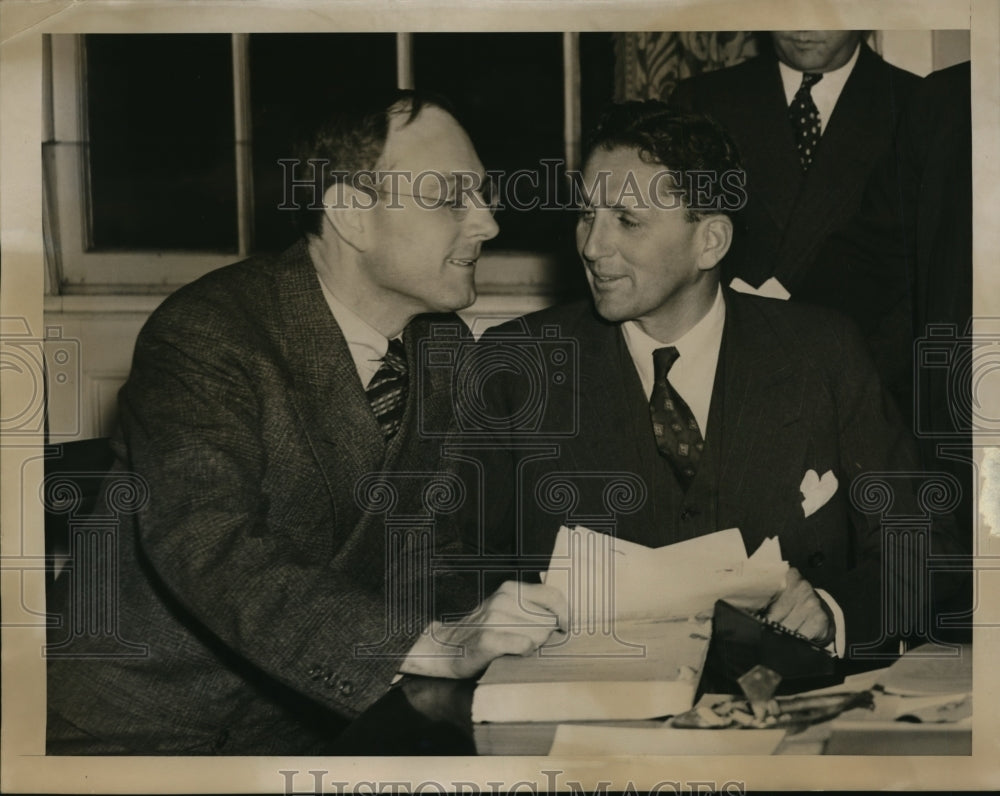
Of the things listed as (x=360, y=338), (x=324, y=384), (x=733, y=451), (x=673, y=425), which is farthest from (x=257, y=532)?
(x=733, y=451)

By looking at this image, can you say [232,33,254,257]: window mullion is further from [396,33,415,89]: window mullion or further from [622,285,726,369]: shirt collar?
[622,285,726,369]: shirt collar

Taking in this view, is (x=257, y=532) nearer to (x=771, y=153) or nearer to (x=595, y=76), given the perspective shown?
(x=595, y=76)

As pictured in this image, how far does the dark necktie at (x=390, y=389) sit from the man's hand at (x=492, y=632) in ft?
1.28

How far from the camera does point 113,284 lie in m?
2.27

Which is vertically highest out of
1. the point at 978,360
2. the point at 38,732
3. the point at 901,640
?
the point at 978,360

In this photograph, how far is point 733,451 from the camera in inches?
89.4

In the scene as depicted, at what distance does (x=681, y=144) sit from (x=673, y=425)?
549mm

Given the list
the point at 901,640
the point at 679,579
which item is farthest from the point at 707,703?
the point at 901,640

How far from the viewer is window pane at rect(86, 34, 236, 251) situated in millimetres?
2262

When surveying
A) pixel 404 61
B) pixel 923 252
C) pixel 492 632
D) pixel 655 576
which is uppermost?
pixel 404 61

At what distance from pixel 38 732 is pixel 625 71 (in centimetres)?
175

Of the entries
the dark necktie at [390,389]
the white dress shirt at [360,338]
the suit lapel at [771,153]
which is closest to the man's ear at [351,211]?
the white dress shirt at [360,338]

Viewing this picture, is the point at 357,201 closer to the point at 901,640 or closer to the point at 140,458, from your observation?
the point at 140,458

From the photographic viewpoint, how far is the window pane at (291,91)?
226cm
